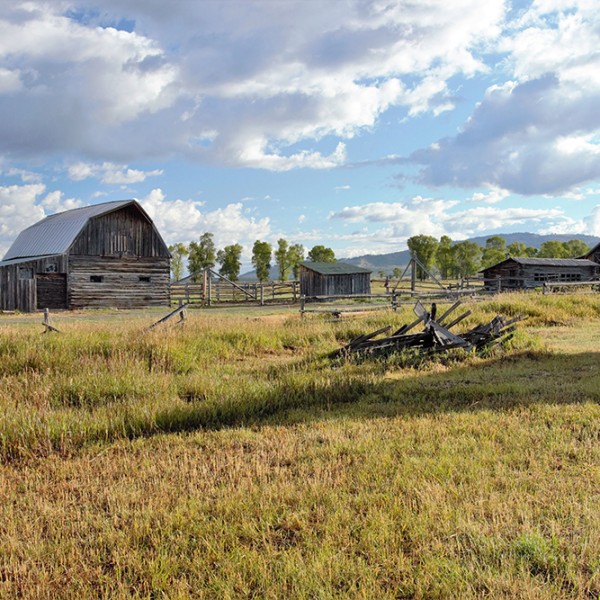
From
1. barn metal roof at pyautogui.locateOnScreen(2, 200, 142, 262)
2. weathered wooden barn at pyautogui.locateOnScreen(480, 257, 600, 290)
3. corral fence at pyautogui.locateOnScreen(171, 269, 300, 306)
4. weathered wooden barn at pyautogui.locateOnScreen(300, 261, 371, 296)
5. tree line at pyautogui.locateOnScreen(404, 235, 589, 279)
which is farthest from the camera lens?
tree line at pyautogui.locateOnScreen(404, 235, 589, 279)

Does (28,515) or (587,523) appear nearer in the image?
(587,523)

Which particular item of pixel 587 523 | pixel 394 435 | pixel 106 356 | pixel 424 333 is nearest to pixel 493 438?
pixel 394 435

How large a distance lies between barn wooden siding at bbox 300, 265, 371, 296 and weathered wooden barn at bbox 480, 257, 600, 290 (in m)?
11.8

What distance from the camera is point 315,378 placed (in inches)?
363

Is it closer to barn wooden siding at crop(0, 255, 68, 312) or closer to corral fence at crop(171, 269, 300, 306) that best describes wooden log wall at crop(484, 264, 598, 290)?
corral fence at crop(171, 269, 300, 306)

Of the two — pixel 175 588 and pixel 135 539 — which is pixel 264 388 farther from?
pixel 175 588

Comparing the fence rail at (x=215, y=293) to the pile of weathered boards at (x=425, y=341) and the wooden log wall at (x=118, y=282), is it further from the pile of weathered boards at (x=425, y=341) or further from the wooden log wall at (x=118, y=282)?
the pile of weathered boards at (x=425, y=341)

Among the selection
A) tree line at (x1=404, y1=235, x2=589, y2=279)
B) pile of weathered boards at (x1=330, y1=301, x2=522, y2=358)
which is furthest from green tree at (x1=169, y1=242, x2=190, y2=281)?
pile of weathered boards at (x1=330, y1=301, x2=522, y2=358)

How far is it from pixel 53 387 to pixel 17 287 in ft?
82.3

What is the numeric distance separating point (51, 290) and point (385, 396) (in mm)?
28342

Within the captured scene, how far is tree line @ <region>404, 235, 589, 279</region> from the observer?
103 m

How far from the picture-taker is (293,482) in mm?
4891

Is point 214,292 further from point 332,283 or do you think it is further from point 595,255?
point 595,255

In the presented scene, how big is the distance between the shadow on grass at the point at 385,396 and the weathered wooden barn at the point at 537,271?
39653 mm
